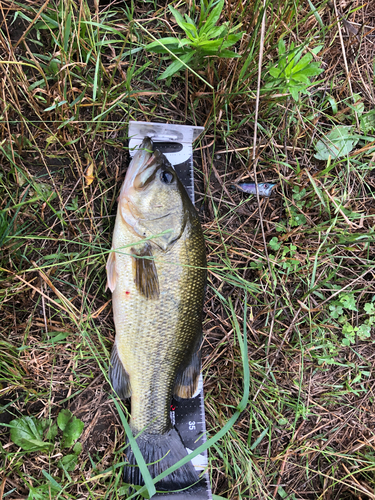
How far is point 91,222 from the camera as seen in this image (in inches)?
92.6

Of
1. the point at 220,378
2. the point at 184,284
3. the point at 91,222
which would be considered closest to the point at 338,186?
the point at 184,284

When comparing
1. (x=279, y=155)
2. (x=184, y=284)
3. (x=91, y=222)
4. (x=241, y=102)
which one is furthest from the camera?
(x=279, y=155)

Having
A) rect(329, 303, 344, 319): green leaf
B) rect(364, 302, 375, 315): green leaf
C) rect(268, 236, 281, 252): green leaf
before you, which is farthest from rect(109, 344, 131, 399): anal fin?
rect(364, 302, 375, 315): green leaf

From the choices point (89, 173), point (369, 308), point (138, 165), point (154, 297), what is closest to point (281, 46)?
point (138, 165)

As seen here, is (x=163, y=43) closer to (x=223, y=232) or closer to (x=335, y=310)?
(x=223, y=232)

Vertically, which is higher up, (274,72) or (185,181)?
(274,72)

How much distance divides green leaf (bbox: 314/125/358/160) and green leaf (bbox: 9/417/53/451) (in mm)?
3067

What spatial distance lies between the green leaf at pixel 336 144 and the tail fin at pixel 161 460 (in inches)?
104

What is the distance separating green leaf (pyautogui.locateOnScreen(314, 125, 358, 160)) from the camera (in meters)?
2.80

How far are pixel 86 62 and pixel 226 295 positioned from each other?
6.80 ft

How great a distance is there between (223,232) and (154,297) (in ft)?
2.90

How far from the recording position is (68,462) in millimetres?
2137

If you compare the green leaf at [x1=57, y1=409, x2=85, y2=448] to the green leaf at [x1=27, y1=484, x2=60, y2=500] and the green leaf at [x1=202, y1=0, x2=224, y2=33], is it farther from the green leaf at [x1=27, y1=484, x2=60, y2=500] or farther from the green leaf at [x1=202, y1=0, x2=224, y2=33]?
the green leaf at [x1=202, y1=0, x2=224, y2=33]

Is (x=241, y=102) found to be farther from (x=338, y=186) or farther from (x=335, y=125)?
(x=338, y=186)
